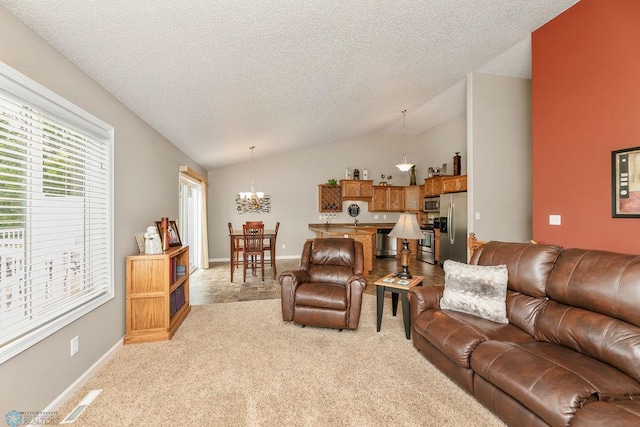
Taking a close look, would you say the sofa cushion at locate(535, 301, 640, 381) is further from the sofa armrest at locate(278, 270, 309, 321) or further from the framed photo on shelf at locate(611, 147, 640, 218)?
the sofa armrest at locate(278, 270, 309, 321)

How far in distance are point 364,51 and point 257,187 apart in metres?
5.19

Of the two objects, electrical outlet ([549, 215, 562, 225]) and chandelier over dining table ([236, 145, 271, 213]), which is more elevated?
chandelier over dining table ([236, 145, 271, 213])

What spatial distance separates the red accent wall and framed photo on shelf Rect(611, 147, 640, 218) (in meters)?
0.06

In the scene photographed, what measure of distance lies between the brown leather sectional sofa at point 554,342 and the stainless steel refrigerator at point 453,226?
3.51 metres

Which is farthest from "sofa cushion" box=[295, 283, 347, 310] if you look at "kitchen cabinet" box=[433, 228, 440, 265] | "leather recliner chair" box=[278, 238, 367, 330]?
"kitchen cabinet" box=[433, 228, 440, 265]

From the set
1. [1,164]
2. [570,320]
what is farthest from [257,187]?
[570,320]

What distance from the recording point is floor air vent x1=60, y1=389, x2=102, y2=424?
5.62 feet

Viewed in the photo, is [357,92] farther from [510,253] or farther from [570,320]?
[570,320]

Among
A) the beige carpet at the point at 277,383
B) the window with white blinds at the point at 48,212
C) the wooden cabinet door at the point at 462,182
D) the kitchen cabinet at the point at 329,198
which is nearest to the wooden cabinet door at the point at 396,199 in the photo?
the kitchen cabinet at the point at 329,198

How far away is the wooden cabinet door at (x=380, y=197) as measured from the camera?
26.6ft

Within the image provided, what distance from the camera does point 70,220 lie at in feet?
6.68

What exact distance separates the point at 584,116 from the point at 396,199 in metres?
5.31

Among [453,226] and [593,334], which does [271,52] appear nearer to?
[593,334]

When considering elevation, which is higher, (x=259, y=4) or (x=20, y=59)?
(x=259, y=4)
